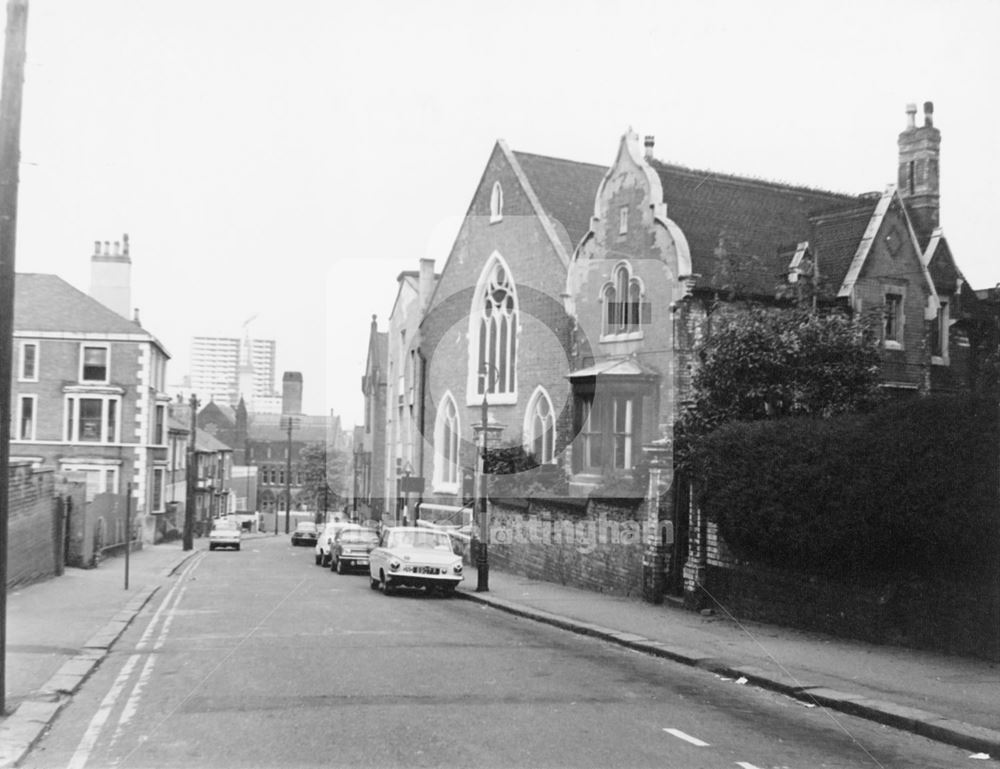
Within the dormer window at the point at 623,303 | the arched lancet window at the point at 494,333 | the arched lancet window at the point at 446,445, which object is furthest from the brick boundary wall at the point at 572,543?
the arched lancet window at the point at 446,445

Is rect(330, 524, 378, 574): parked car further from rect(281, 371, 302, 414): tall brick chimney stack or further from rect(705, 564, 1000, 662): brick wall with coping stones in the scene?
rect(281, 371, 302, 414): tall brick chimney stack

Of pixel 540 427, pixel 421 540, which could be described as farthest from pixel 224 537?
pixel 421 540

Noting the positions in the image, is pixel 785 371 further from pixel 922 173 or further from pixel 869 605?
pixel 922 173

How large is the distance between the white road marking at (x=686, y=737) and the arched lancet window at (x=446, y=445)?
32614 mm

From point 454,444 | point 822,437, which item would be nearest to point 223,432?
point 454,444

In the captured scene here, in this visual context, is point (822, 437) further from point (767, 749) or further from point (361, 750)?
point (361, 750)

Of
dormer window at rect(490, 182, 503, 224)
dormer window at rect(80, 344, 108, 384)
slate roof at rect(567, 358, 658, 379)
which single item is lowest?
slate roof at rect(567, 358, 658, 379)

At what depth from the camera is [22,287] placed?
50.2 m

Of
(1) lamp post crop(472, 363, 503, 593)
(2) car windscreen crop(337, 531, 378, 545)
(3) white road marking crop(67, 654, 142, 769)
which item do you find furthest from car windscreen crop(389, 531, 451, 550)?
(3) white road marking crop(67, 654, 142, 769)

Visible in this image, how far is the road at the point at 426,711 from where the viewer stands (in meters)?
8.75

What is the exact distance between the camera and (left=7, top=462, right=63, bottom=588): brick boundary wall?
75.0ft

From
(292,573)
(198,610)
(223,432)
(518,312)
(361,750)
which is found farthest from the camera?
(223,432)

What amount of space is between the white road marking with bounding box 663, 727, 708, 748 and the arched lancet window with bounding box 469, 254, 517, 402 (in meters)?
26.8

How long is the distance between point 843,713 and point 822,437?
5.93 m
